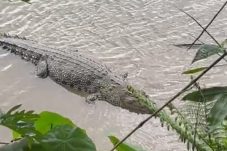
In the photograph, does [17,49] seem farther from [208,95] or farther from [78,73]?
[208,95]

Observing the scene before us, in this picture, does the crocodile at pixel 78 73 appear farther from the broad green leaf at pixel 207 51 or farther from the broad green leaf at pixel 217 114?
the broad green leaf at pixel 217 114

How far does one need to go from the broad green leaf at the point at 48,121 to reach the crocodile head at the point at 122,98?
3794 millimetres

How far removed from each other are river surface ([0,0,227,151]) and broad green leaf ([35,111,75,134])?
3.30 m

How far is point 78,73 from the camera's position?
5.55 meters

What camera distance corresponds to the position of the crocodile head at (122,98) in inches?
188

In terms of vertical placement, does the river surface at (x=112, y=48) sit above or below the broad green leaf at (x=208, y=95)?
below

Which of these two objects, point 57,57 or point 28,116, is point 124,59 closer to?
point 57,57

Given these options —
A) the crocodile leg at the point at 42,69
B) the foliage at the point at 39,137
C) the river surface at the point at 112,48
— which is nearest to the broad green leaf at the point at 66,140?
the foliage at the point at 39,137

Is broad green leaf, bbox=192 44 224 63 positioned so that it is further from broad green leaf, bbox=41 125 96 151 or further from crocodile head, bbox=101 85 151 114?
crocodile head, bbox=101 85 151 114

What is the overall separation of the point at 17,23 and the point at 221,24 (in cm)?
316

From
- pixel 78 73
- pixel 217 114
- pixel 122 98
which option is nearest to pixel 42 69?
pixel 78 73

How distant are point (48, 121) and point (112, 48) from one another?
523 centimetres

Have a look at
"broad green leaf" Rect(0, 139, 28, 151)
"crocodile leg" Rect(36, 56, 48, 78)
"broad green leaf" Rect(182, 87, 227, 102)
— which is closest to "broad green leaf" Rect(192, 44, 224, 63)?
"broad green leaf" Rect(182, 87, 227, 102)

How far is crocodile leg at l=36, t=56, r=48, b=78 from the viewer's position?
19.3 feet
